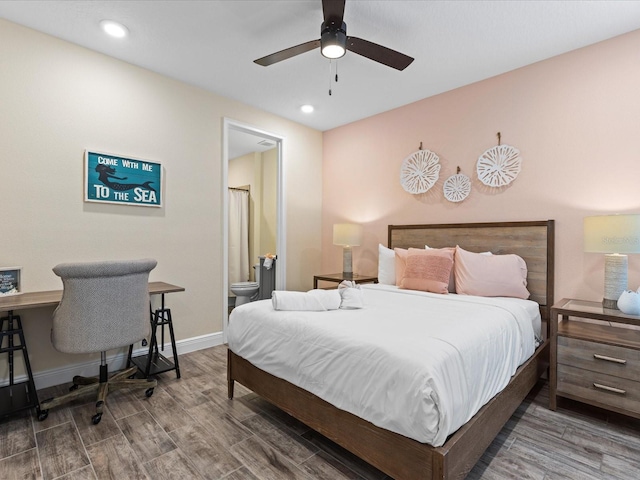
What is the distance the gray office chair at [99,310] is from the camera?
198 cm

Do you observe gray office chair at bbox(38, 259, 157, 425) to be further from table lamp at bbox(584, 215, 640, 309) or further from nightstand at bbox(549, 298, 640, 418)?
table lamp at bbox(584, 215, 640, 309)

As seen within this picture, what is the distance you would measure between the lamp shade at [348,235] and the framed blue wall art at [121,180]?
78.8 inches

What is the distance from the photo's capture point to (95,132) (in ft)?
9.08

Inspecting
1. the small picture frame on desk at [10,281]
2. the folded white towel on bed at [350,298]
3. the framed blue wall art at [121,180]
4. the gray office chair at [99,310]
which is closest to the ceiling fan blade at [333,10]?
the folded white towel on bed at [350,298]

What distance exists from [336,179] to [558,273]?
2.81 meters

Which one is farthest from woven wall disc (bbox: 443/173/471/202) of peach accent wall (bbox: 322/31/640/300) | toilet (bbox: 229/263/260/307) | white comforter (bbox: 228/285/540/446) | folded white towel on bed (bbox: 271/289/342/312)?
toilet (bbox: 229/263/260/307)

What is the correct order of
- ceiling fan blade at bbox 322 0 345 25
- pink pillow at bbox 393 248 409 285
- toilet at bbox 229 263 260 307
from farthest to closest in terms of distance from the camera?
toilet at bbox 229 263 260 307, pink pillow at bbox 393 248 409 285, ceiling fan blade at bbox 322 0 345 25

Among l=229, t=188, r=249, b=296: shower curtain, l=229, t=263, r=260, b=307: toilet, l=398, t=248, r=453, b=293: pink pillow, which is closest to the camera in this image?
l=398, t=248, r=453, b=293: pink pillow

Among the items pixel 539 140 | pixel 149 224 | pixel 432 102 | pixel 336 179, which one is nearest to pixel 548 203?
pixel 539 140

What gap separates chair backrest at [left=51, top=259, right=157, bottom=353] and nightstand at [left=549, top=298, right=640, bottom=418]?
9.47 ft

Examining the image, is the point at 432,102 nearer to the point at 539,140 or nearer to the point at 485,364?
the point at 539,140

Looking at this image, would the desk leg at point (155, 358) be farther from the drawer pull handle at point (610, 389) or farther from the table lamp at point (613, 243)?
the table lamp at point (613, 243)

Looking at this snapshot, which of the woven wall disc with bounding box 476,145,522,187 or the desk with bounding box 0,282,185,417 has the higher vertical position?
the woven wall disc with bounding box 476,145,522,187

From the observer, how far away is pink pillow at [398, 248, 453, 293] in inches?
112
